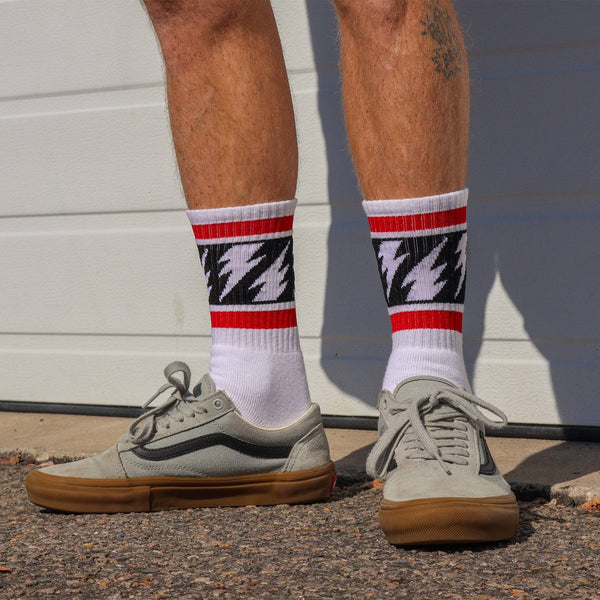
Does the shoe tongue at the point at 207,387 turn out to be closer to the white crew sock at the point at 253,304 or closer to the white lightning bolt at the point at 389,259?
the white crew sock at the point at 253,304

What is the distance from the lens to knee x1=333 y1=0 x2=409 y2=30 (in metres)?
1.32

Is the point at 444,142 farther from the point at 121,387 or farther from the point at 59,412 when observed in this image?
the point at 59,412

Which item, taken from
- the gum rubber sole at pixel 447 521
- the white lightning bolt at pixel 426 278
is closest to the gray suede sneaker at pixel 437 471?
the gum rubber sole at pixel 447 521

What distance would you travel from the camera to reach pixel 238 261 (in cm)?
147

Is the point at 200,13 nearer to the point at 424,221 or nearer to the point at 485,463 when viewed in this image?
the point at 424,221

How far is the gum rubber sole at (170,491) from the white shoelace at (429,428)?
7.2 inches

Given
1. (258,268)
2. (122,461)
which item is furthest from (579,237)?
(122,461)

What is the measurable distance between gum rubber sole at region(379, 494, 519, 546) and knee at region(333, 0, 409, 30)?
0.71m

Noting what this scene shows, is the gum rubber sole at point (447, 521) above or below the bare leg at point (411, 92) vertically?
below

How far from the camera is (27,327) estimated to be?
245 centimetres

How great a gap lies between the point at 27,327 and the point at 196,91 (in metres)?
1.21

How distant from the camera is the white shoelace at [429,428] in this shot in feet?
4.20

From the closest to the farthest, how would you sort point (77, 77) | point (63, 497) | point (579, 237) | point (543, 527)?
1. point (543, 527)
2. point (63, 497)
3. point (579, 237)
4. point (77, 77)

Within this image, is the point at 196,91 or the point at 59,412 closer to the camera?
the point at 196,91
